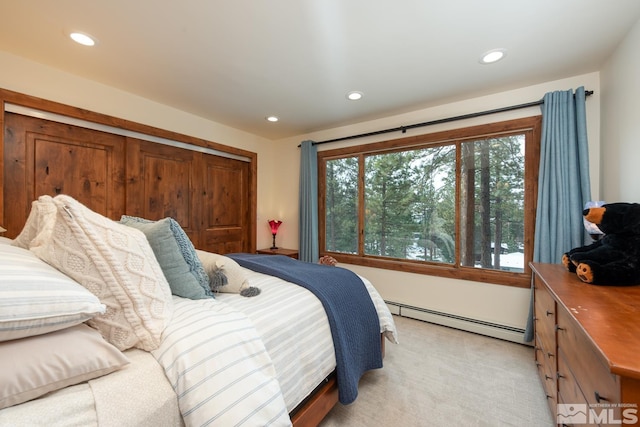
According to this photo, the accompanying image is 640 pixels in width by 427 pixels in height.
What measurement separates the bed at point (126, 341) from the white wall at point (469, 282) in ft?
→ 6.88

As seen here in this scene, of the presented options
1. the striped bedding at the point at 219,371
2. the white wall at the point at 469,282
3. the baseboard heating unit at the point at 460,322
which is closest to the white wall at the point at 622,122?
the white wall at the point at 469,282

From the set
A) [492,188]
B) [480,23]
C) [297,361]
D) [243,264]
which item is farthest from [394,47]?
[297,361]

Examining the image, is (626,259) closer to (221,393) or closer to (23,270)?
(221,393)

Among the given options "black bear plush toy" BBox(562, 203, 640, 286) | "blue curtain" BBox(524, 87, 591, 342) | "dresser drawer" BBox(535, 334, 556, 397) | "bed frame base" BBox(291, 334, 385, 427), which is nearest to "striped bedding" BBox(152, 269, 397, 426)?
"bed frame base" BBox(291, 334, 385, 427)

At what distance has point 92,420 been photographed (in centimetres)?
63

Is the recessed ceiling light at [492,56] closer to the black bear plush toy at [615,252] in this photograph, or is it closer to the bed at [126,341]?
the black bear plush toy at [615,252]

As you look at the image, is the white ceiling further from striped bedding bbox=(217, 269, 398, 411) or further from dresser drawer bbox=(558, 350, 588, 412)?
dresser drawer bbox=(558, 350, 588, 412)

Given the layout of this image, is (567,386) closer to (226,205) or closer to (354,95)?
(354,95)

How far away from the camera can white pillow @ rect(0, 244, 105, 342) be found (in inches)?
23.4

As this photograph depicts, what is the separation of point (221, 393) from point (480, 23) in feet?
7.53

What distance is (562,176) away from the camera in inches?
83.8

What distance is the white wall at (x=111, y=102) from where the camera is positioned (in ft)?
6.44

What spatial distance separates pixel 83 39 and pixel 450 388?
342cm

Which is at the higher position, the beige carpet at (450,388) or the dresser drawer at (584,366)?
the dresser drawer at (584,366)
